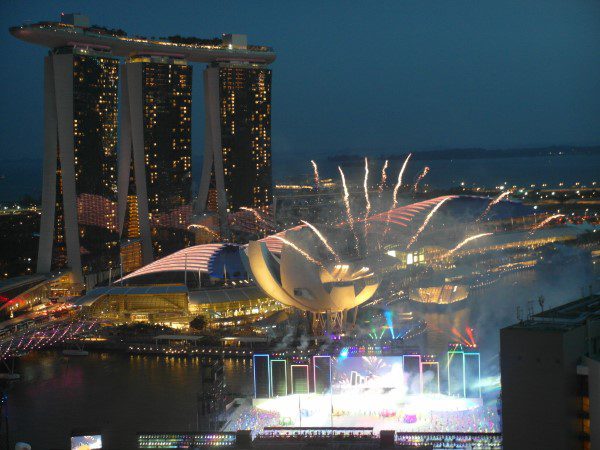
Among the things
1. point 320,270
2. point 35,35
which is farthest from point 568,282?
point 35,35

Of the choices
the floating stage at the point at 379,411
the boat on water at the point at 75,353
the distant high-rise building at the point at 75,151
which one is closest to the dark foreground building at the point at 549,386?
the floating stage at the point at 379,411

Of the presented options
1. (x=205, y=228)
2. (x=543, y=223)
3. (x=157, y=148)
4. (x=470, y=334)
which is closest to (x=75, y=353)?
(x=470, y=334)

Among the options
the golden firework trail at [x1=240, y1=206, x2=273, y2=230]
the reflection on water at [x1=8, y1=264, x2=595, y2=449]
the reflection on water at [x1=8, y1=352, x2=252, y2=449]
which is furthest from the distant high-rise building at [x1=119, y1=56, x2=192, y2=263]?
the reflection on water at [x1=8, y1=264, x2=595, y2=449]

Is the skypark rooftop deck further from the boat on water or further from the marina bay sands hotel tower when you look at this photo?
the boat on water

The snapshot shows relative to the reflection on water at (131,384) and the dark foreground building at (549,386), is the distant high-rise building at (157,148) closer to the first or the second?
the reflection on water at (131,384)

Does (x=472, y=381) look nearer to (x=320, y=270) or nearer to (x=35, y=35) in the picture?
(x=320, y=270)

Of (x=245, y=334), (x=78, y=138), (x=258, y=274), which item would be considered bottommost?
(x=245, y=334)

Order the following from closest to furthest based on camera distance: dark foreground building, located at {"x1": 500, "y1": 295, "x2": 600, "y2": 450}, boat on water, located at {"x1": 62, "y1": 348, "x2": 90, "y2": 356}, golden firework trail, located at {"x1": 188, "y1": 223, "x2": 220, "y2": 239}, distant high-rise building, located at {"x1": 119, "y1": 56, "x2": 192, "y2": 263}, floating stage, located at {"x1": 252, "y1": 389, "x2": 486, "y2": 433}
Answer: dark foreground building, located at {"x1": 500, "y1": 295, "x2": 600, "y2": 450} → floating stage, located at {"x1": 252, "y1": 389, "x2": 486, "y2": 433} → boat on water, located at {"x1": 62, "y1": 348, "x2": 90, "y2": 356} → distant high-rise building, located at {"x1": 119, "y1": 56, "x2": 192, "y2": 263} → golden firework trail, located at {"x1": 188, "y1": 223, "x2": 220, "y2": 239}
